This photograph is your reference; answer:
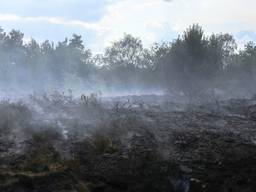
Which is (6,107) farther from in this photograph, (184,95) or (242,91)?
(242,91)

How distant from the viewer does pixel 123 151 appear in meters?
12.7

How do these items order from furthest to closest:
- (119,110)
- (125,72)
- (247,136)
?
(125,72) < (119,110) < (247,136)

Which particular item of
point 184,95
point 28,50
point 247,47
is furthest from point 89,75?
point 184,95

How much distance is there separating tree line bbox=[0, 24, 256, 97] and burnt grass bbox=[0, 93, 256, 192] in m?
16.1

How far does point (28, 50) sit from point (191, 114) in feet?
115

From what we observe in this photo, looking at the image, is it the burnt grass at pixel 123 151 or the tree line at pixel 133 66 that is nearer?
the burnt grass at pixel 123 151

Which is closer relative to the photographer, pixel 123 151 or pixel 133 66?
pixel 123 151

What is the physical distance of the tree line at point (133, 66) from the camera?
35781 mm

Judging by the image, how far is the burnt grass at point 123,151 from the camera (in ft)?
33.4

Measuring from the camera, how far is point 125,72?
59844 millimetres

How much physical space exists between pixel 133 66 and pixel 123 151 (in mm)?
48969

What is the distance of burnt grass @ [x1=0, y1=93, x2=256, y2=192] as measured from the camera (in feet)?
33.4

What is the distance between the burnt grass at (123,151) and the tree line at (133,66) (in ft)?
52.7

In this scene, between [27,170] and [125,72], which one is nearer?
[27,170]
